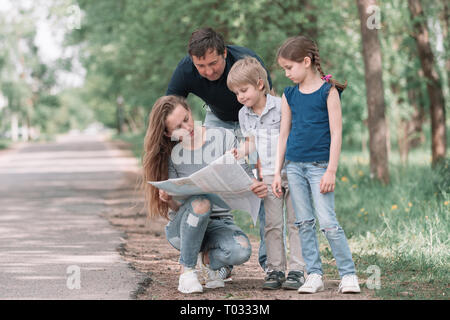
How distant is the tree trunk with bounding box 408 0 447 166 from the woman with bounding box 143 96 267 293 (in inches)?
336

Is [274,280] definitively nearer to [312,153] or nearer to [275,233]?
[275,233]

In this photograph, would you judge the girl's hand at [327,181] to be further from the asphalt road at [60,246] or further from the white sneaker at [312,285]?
the asphalt road at [60,246]

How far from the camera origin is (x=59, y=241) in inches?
263

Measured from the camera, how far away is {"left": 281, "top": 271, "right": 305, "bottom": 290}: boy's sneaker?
4.37 meters

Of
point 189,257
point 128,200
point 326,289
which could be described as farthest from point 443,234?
point 128,200

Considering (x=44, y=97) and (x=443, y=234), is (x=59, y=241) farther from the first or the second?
(x=44, y=97)

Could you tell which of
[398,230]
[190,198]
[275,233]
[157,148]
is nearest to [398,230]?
[398,230]

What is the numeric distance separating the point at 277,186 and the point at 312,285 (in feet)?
2.29

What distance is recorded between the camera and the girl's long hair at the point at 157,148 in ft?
14.5

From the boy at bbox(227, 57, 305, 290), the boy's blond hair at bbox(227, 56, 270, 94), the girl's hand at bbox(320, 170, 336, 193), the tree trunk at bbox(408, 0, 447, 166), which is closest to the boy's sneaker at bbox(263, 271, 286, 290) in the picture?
the boy at bbox(227, 57, 305, 290)

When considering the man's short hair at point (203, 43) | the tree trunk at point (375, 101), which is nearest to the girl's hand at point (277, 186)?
the man's short hair at point (203, 43)

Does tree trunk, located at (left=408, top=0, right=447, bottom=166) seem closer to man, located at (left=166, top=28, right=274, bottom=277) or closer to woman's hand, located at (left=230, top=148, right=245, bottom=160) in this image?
man, located at (left=166, top=28, right=274, bottom=277)

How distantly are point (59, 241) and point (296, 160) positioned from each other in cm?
334

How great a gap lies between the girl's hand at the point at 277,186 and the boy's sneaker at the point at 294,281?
1.81 ft
